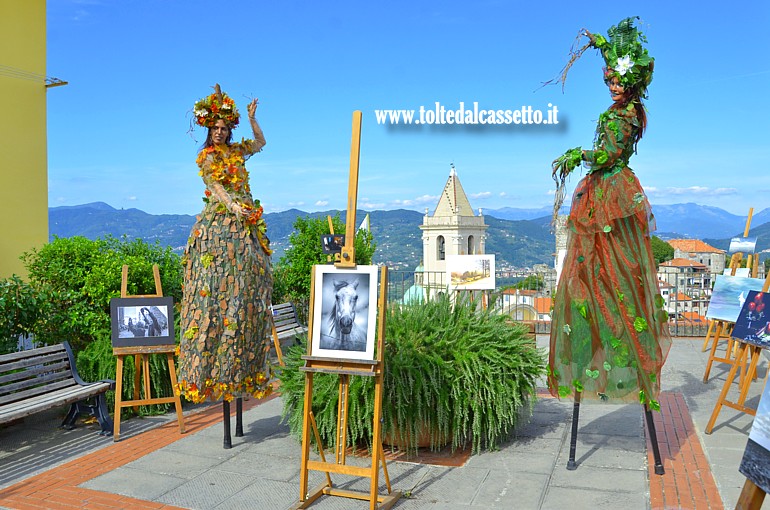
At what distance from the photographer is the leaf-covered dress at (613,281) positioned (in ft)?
15.0

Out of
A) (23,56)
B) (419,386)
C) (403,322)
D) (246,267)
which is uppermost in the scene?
→ (23,56)

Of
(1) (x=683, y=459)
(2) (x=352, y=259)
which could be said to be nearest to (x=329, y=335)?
(2) (x=352, y=259)

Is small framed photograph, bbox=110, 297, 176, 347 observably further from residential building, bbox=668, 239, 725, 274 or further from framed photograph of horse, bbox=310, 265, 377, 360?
residential building, bbox=668, 239, 725, 274

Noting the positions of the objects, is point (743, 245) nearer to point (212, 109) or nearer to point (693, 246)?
point (212, 109)

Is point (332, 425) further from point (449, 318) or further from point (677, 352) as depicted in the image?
point (677, 352)

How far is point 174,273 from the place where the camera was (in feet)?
25.9

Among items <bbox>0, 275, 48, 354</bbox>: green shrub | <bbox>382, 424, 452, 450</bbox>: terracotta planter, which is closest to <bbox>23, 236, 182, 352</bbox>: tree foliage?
<bbox>0, 275, 48, 354</bbox>: green shrub

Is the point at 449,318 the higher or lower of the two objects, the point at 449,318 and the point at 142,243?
the lower

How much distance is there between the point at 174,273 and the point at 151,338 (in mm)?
2001

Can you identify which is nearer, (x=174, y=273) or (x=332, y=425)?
(x=332, y=425)

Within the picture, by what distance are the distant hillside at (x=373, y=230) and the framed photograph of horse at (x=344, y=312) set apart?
390 millimetres

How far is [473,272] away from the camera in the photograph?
10570 millimetres

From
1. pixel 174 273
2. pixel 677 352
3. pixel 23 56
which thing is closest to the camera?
pixel 174 273

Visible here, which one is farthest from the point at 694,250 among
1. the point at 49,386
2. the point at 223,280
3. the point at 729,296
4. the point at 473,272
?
the point at 49,386
